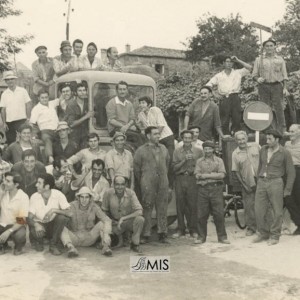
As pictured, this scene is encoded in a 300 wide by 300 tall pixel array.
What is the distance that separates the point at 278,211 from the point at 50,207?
3494mm

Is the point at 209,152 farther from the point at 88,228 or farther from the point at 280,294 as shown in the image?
the point at 280,294

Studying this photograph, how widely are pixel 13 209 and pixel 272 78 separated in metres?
5.74

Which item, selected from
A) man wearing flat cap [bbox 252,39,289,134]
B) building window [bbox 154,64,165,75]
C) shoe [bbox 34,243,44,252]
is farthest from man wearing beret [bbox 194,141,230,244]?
building window [bbox 154,64,165,75]

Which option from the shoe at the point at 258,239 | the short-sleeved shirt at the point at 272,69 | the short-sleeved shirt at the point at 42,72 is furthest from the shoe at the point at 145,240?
the short-sleeved shirt at the point at 272,69

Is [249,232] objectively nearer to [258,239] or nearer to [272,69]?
[258,239]

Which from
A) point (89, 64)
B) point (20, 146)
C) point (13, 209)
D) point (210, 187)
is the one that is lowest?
point (13, 209)

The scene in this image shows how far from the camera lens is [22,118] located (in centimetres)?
1007

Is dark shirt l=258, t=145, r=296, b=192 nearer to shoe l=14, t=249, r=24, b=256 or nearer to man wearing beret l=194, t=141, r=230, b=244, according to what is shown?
man wearing beret l=194, t=141, r=230, b=244

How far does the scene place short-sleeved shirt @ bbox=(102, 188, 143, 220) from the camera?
27.5 ft

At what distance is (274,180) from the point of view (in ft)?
28.3

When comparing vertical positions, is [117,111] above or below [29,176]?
above

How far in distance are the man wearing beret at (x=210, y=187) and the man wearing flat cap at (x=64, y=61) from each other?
3.06 meters

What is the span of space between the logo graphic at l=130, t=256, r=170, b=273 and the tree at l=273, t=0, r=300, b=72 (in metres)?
33.3

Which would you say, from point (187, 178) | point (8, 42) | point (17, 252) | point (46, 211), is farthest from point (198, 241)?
point (8, 42)
